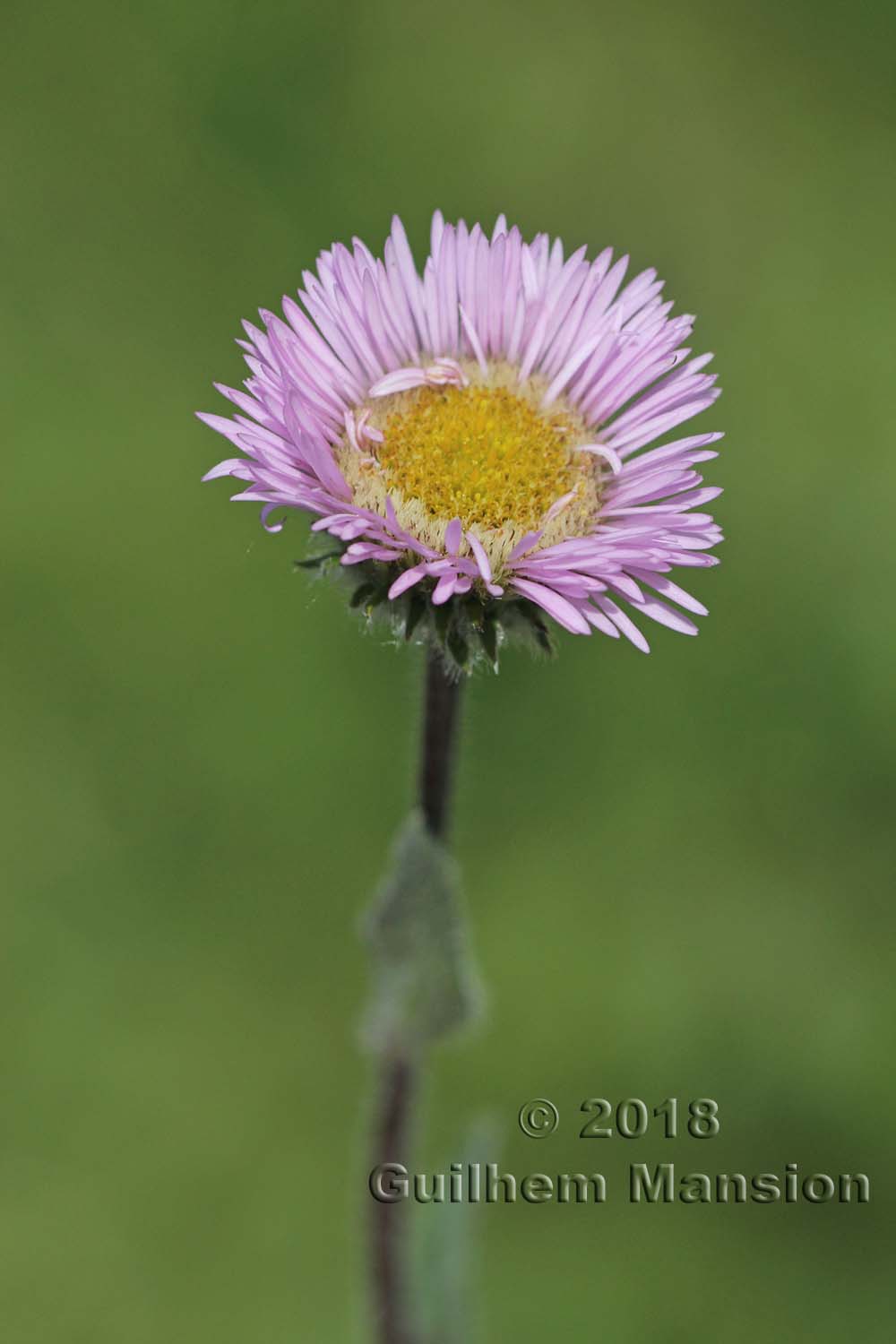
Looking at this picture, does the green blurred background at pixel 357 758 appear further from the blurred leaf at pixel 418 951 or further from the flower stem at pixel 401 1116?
the blurred leaf at pixel 418 951

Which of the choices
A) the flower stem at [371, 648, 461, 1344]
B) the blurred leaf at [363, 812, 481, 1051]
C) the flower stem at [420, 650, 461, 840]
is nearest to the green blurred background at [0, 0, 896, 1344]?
the flower stem at [371, 648, 461, 1344]

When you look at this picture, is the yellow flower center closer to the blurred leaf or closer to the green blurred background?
the blurred leaf

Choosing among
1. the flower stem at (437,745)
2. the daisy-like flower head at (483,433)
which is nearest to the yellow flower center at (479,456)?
the daisy-like flower head at (483,433)

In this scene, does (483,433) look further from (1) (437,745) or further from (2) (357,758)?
(2) (357,758)

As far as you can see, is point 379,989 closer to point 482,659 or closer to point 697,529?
point 482,659

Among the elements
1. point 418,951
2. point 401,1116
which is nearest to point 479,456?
point 418,951

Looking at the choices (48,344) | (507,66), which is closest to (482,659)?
(48,344)
